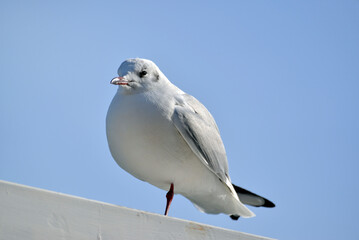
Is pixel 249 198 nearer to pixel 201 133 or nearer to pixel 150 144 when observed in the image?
pixel 201 133

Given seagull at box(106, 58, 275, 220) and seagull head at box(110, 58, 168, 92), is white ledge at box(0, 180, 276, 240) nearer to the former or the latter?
seagull at box(106, 58, 275, 220)

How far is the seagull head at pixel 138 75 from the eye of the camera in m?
3.12

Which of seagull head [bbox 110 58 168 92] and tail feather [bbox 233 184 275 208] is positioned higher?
seagull head [bbox 110 58 168 92]

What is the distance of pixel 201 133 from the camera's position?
3.15 meters

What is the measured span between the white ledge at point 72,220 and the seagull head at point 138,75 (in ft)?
4.81

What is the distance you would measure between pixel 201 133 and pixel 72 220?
1652 mm

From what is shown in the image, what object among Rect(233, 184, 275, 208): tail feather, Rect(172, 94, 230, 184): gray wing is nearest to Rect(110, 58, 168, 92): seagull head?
Rect(172, 94, 230, 184): gray wing

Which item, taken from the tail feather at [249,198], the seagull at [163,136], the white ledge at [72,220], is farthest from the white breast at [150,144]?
the white ledge at [72,220]

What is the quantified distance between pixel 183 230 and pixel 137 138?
122 cm

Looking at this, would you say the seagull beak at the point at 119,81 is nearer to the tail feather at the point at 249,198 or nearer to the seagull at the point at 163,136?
the seagull at the point at 163,136

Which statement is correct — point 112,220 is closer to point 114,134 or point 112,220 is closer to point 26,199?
point 26,199

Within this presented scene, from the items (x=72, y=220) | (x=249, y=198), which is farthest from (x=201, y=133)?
(x=72, y=220)

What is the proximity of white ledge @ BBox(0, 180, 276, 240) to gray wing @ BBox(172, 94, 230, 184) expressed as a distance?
4.20ft

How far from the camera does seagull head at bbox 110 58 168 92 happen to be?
10.2 ft
